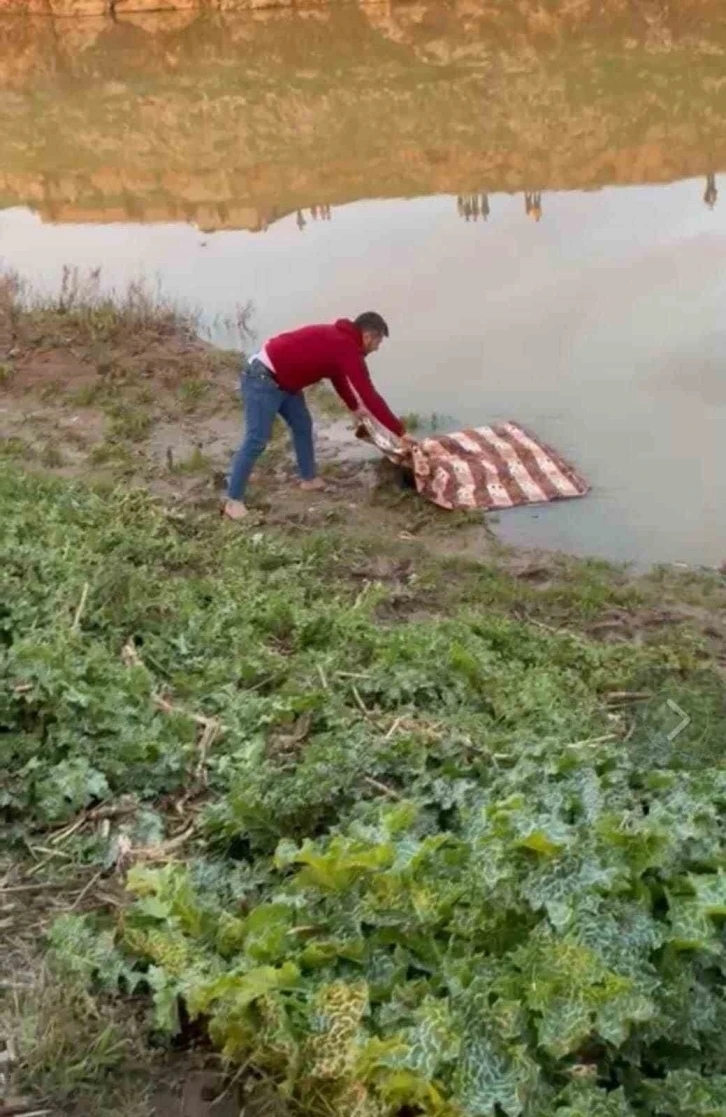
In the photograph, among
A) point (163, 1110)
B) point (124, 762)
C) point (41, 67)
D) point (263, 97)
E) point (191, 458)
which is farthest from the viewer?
point (41, 67)

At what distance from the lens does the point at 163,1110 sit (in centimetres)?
250

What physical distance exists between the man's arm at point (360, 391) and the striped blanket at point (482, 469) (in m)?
0.07

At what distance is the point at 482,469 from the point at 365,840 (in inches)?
204

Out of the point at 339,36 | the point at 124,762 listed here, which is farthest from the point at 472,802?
the point at 339,36

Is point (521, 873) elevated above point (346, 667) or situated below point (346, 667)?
above

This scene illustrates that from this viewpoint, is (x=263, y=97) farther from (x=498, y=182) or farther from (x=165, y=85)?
(x=498, y=182)

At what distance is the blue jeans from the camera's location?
7.10m

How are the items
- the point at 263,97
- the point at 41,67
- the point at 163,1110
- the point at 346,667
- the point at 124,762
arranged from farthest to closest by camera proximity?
the point at 41,67 < the point at 263,97 < the point at 346,667 < the point at 124,762 < the point at 163,1110

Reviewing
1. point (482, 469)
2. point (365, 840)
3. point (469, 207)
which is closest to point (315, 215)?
point (469, 207)

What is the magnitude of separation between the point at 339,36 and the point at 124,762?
2435cm

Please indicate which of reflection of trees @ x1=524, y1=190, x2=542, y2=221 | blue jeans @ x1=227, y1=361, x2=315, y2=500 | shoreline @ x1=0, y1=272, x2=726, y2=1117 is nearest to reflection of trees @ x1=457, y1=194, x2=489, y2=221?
reflection of trees @ x1=524, y1=190, x2=542, y2=221

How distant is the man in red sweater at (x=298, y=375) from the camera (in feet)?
23.0

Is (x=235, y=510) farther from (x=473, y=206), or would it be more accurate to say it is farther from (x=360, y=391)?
(x=473, y=206)

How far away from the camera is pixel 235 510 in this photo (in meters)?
7.29
